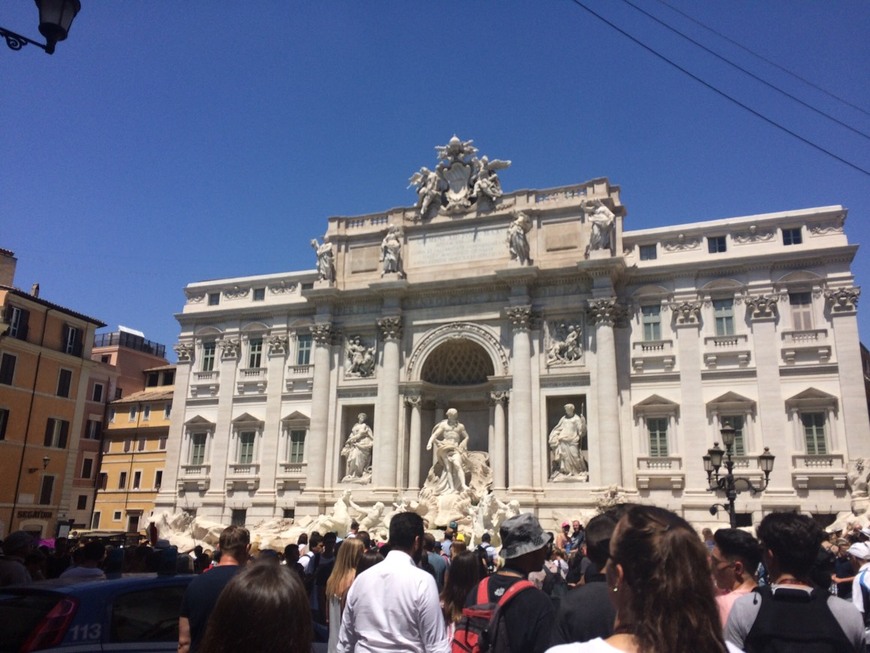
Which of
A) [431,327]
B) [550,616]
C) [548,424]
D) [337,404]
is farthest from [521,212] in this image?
[550,616]

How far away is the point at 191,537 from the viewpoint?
93.7 ft

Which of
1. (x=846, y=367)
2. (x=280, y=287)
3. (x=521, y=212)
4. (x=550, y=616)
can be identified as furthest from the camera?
(x=280, y=287)

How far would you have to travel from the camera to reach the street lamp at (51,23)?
7781 millimetres

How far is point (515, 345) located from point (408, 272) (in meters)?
6.58

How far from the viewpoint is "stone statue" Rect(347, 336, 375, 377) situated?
3291 centimetres

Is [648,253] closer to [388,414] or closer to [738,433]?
[738,433]

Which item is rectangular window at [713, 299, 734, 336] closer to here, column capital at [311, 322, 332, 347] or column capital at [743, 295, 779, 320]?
column capital at [743, 295, 779, 320]

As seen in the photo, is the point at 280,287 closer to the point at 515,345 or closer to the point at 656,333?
the point at 515,345

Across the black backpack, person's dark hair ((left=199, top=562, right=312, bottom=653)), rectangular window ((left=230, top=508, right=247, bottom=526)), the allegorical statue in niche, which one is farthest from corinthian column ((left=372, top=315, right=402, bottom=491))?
person's dark hair ((left=199, top=562, right=312, bottom=653))

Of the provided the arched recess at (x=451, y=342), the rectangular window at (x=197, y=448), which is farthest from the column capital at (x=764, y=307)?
the rectangular window at (x=197, y=448)

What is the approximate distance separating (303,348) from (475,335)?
9255 mm

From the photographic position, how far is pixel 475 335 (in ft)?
102

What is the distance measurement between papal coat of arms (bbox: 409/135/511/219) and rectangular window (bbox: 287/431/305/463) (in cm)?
1193

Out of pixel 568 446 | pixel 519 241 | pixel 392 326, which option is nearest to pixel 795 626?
pixel 568 446
